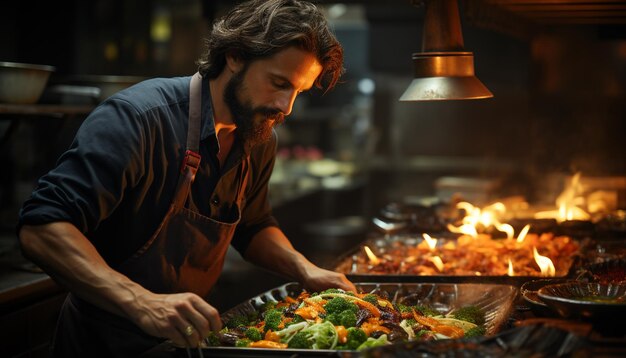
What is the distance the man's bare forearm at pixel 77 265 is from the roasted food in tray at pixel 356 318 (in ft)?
1.23

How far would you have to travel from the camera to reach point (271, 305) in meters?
3.47

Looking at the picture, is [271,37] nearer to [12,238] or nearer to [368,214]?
[12,238]

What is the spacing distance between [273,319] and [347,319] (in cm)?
29

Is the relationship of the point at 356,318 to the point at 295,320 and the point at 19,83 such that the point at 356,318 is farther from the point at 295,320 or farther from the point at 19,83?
the point at 19,83

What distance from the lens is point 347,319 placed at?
9.87 ft

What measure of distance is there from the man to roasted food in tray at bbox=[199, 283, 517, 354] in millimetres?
252

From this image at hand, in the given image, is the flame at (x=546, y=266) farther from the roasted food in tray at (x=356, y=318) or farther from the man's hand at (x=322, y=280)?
the man's hand at (x=322, y=280)

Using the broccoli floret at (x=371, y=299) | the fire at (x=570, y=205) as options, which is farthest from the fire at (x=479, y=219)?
the broccoli floret at (x=371, y=299)

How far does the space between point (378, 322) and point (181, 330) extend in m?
0.88

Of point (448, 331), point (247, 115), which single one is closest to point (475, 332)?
point (448, 331)

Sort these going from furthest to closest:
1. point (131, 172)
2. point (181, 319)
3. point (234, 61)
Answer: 1. point (234, 61)
2. point (131, 172)
3. point (181, 319)

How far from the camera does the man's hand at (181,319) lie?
2.57m

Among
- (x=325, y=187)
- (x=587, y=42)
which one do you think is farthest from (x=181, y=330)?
(x=325, y=187)

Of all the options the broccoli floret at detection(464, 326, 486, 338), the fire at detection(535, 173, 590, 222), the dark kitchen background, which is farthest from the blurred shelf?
the fire at detection(535, 173, 590, 222)
